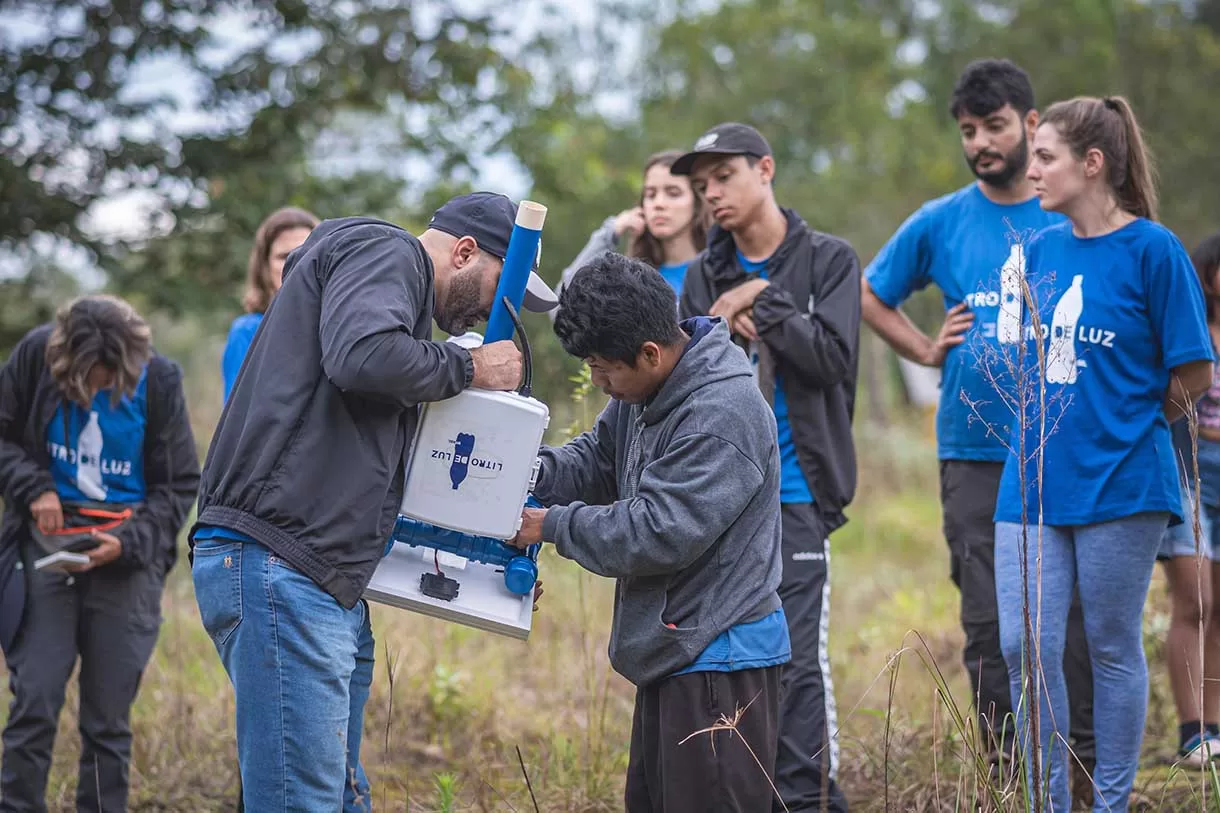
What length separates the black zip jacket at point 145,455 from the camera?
4.70 metres

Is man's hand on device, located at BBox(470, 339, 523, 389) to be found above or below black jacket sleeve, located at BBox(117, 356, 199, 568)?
above

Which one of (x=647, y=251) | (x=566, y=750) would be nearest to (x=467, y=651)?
(x=566, y=750)

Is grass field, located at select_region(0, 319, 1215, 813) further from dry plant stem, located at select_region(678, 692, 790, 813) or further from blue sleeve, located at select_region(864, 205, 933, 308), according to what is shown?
blue sleeve, located at select_region(864, 205, 933, 308)

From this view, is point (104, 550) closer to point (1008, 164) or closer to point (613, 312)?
point (613, 312)

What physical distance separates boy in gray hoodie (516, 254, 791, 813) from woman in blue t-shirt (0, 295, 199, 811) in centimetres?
230

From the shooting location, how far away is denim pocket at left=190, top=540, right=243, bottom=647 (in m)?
2.83

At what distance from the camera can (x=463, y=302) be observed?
310cm

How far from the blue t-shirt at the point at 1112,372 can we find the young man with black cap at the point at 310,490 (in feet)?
5.93

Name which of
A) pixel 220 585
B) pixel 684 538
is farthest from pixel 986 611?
pixel 220 585

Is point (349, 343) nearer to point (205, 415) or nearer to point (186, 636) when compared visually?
point (186, 636)

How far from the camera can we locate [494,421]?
292cm

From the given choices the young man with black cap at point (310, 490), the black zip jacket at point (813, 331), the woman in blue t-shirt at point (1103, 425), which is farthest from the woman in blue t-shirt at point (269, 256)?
the woman in blue t-shirt at point (1103, 425)

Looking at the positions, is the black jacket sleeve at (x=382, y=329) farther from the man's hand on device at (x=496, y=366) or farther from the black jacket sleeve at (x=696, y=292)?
the black jacket sleeve at (x=696, y=292)

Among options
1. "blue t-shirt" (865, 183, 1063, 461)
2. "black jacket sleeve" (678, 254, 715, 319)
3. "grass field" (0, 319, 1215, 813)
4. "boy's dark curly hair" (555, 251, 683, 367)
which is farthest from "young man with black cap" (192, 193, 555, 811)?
"blue t-shirt" (865, 183, 1063, 461)
